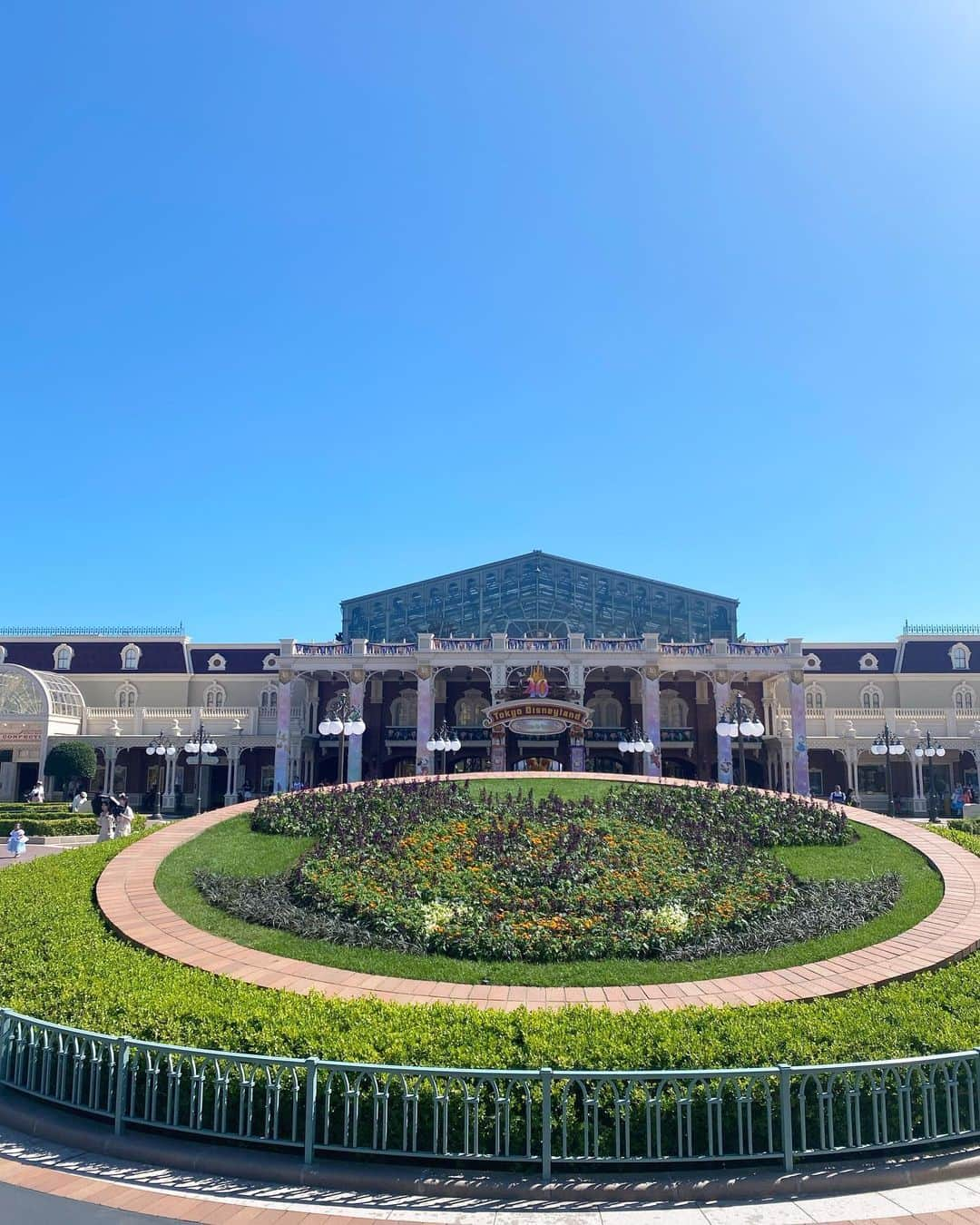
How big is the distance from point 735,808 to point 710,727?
28333mm

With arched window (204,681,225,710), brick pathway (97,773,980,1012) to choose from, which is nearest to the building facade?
arched window (204,681,225,710)

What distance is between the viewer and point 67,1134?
661cm

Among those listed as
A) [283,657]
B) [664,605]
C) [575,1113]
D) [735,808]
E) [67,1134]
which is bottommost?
[67,1134]


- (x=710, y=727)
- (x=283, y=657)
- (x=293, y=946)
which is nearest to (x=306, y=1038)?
(x=293, y=946)

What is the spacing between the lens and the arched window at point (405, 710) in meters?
47.0

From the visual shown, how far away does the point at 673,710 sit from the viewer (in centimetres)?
4662

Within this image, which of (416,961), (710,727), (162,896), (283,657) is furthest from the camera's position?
(710,727)

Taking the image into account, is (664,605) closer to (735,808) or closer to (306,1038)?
(735,808)

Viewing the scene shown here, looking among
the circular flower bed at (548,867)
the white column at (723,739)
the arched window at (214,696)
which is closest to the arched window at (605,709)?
the white column at (723,739)

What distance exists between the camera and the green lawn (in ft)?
31.9

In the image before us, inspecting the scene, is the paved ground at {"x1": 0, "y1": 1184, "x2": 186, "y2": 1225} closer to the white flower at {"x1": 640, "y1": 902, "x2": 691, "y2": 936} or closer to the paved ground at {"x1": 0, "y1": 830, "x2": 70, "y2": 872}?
the white flower at {"x1": 640, "y1": 902, "x2": 691, "y2": 936}

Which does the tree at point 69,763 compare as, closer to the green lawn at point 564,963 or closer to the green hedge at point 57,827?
the green hedge at point 57,827

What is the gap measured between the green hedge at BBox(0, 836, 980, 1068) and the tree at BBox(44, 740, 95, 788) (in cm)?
3515

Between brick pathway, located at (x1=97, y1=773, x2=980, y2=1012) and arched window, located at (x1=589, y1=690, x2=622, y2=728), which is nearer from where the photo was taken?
brick pathway, located at (x1=97, y1=773, x2=980, y2=1012)
